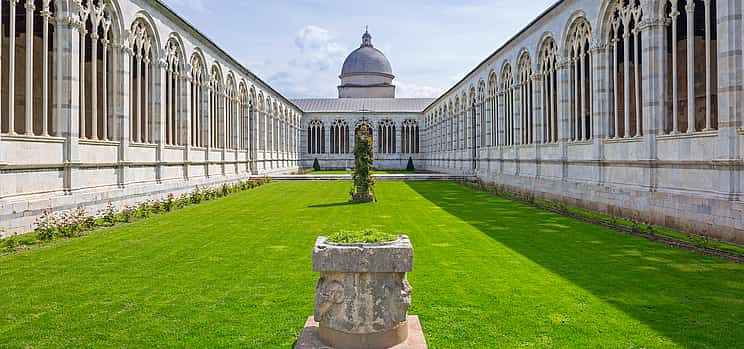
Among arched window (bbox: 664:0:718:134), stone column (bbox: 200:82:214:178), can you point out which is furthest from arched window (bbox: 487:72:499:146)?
stone column (bbox: 200:82:214:178)

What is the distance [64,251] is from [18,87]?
13.6m

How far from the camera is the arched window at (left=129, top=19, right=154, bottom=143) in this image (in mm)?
20281

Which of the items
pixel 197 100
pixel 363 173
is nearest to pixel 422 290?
pixel 363 173

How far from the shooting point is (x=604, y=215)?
16.6m

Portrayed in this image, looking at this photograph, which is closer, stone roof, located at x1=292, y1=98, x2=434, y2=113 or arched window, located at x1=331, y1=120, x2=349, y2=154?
arched window, located at x1=331, y1=120, x2=349, y2=154

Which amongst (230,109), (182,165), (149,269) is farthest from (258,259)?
(230,109)

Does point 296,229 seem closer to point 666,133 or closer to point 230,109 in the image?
point 666,133

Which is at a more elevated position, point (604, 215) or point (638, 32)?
point (638, 32)

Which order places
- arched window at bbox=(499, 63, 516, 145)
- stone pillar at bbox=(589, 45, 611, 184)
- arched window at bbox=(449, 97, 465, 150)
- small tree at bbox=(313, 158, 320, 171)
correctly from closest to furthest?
stone pillar at bbox=(589, 45, 611, 184) → arched window at bbox=(499, 63, 516, 145) → arched window at bbox=(449, 97, 465, 150) → small tree at bbox=(313, 158, 320, 171)

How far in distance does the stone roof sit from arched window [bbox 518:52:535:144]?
3692 centimetres

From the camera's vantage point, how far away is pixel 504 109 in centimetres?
3117

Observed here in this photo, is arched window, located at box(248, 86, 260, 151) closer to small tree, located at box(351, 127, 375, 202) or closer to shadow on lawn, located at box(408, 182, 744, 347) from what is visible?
small tree, located at box(351, 127, 375, 202)

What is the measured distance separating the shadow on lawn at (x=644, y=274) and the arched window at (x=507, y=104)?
15.5m

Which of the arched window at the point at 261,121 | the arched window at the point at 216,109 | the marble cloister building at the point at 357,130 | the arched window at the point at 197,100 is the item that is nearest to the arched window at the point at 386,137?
the marble cloister building at the point at 357,130
